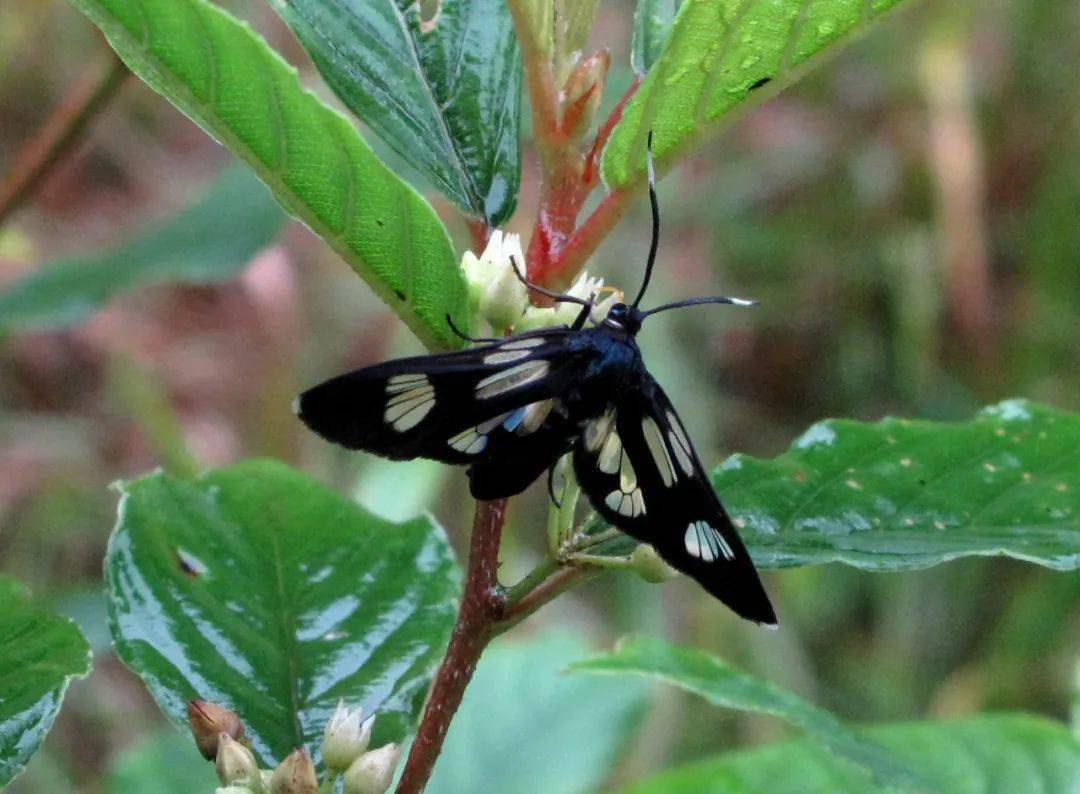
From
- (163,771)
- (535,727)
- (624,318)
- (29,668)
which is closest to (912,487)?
(624,318)

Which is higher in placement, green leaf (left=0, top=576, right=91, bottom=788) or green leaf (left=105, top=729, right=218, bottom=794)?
green leaf (left=0, top=576, right=91, bottom=788)

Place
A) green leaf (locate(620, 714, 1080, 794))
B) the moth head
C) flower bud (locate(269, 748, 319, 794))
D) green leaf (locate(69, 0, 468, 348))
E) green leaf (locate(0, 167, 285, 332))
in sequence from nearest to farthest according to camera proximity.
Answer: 1. green leaf (locate(69, 0, 468, 348))
2. flower bud (locate(269, 748, 319, 794))
3. the moth head
4. green leaf (locate(620, 714, 1080, 794))
5. green leaf (locate(0, 167, 285, 332))

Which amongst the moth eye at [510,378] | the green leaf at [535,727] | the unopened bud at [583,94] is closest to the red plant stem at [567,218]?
the unopened bud at [583,94]

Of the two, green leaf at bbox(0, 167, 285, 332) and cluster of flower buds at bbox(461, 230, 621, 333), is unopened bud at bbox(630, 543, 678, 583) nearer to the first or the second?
cluster of flower buds at bbox(461, 230, 621, 333)

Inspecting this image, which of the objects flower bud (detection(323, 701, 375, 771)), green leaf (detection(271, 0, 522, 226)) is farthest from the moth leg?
flower bud (detection(323, 701, 375, 771))

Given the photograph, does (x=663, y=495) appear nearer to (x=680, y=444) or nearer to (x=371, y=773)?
(x=680, y=444)

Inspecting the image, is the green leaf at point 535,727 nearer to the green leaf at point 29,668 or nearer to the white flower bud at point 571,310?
the white flower bud at point 571,310

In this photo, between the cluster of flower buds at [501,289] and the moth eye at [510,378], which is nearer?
the cluster of flower buds at [501,289]
